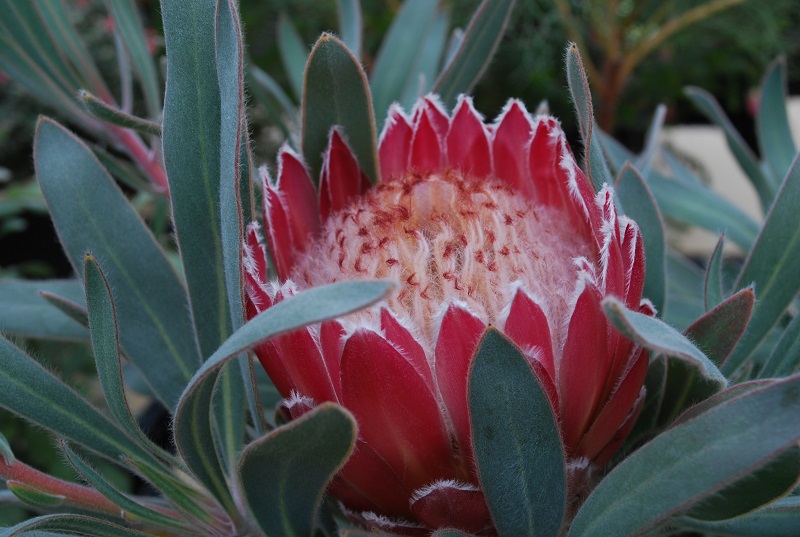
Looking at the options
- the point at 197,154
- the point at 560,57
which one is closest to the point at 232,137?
the point at 197,154

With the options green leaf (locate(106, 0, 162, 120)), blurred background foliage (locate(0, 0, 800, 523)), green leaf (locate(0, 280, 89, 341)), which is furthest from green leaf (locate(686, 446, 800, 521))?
blurred background foliage (locate(0, 0, 800, 523))

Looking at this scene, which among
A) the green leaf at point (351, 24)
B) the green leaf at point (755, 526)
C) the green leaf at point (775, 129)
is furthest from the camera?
the green leaf at point (775, 129)

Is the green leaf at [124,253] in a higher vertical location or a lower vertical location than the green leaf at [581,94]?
lower

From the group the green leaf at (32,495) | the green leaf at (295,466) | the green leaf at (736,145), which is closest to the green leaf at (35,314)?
the green leaf at (32,495)

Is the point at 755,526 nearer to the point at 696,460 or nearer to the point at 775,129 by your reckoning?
the point at 696,460

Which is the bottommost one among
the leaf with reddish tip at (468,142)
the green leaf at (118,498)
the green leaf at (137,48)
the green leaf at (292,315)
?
the green leaf at (118,498)

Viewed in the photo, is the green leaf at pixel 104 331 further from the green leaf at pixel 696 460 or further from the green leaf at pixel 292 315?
the green leaf at pixel 696 460

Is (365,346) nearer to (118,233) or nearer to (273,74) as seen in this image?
(118,233)
